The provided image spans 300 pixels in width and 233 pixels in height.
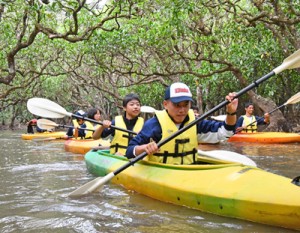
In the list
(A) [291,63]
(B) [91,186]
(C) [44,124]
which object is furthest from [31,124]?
(A) [291,63]

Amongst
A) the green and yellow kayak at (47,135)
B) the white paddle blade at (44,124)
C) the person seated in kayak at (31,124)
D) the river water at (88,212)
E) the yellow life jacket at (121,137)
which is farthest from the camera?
the person seated in kayak at (31,124)

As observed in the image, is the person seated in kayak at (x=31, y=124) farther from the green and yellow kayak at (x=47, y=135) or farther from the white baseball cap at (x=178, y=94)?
the white baseball cap at (x=178, y=94)

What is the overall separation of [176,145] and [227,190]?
0.93 meters

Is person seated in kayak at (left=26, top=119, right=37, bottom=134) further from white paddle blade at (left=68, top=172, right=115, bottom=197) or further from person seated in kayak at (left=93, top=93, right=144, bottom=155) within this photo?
white paddle blade at (left=68, top=172, right=115, bottom=197)

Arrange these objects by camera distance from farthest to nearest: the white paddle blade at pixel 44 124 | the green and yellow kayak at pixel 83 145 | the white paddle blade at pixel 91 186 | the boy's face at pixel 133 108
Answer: the green and yellow kayak at pixel 83 145, the white paddle blade at pixel 44 124, the boy's face at pixel 133 108, the white paddle blade at pixel 91 186

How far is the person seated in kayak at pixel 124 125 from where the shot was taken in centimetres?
565

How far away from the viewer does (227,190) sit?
131 inches

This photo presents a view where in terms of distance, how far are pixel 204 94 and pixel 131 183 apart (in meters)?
14.1

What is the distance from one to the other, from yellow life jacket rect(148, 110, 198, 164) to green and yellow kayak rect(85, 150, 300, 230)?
15 centimetres

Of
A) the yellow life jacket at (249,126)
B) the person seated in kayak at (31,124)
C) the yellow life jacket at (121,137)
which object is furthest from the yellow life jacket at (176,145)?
the person seated in kayak at (31,124)

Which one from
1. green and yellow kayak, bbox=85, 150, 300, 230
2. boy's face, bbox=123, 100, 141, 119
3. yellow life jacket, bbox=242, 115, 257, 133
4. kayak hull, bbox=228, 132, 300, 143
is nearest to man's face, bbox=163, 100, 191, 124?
green and yellow kayak, bbox=85, 150, 300, 230

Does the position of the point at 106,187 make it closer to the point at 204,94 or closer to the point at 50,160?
the point at 50,160

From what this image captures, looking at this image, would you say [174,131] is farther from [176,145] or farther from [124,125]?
[124,125]

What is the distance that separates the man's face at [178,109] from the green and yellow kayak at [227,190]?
0.50 meters
